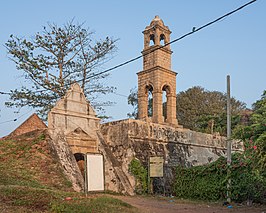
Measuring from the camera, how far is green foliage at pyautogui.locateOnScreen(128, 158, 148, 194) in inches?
579

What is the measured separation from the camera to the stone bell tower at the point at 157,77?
20186 mm

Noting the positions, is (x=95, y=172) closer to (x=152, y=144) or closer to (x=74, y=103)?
(x=74, y=103)

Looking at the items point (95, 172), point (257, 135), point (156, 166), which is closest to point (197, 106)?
point (156, 166)

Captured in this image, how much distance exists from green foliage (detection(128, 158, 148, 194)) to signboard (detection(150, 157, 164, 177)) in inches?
16.1

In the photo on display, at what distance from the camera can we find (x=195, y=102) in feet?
127

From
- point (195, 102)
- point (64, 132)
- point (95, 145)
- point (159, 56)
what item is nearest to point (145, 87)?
point (159, 56)

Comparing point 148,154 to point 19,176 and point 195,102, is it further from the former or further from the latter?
point 195,102

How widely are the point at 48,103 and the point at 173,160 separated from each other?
357 inches

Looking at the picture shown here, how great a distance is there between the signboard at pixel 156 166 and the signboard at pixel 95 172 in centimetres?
516

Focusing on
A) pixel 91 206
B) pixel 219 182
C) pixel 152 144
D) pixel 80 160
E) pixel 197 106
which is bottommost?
pixel 219 182

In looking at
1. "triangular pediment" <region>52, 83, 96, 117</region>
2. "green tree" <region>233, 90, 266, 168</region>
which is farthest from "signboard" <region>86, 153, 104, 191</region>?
"triangular pediment" <region>52, 83, 96, 117</region>

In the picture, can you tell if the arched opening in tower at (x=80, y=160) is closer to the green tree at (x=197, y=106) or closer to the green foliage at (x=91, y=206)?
the green foliage at (x=91, y=206)

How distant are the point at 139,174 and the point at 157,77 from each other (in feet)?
23.6

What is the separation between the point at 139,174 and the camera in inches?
585
